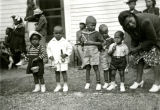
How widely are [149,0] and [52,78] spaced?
3.66m

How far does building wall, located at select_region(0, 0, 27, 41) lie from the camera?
1205 cm

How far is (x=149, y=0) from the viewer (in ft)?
30.7

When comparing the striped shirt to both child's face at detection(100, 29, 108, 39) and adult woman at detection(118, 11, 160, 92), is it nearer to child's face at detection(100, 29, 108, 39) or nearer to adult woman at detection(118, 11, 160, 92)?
child's face at detection(100, 29, 108, 39)

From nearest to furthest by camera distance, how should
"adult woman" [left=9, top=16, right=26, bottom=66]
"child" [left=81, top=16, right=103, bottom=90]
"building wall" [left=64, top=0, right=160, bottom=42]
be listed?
1. "child" [left=81, top=16, right=103, bottom=90]
2. "building wall" [left=64, top=0, right=160, bottom=42]
3. "adult woman" [left=9, top=16, right=26, bottom=66]

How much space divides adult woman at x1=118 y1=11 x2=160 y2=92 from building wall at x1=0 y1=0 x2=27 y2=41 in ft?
21.6

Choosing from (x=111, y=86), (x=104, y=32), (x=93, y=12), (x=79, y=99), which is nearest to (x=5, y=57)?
(x=93, y=12)

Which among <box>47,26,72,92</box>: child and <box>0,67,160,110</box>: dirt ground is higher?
<box>47,26,72,92</box>: child

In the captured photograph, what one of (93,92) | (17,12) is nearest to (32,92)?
(93,92)

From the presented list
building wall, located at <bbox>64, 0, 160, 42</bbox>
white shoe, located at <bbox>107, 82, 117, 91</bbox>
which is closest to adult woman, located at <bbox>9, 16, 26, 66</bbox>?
building wall, located at <bbox>64, 0, 160, 42</bbox>

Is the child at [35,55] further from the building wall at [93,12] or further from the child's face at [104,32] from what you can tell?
the building wall at [93,12]

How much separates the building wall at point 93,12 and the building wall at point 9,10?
72.4 inches

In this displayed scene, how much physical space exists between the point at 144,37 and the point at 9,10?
23.9 ft

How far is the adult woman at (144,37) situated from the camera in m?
5.99

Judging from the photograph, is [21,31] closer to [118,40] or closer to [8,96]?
[8,96]
